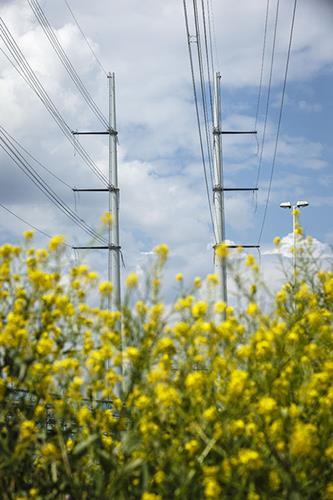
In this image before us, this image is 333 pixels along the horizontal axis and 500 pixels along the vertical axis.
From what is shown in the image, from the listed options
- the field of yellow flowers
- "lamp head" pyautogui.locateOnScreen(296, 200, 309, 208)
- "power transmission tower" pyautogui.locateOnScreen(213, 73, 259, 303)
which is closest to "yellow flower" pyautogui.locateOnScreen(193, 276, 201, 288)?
the field of yellow flowers

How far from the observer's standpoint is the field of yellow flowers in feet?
10.0

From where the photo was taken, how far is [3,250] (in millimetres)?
3521

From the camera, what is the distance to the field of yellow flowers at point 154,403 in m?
3.05

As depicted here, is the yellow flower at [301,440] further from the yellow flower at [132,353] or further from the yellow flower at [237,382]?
the yellow flower at [132,353]

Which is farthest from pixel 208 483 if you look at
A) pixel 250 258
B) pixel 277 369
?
pixel 250 258

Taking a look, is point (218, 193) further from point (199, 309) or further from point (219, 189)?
point (199, 309)

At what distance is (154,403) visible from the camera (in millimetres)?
3238

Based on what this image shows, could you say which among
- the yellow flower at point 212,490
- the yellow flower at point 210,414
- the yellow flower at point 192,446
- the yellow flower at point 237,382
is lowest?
the yellow flower at point 212,490

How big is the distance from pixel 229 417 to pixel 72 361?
764 millimetres

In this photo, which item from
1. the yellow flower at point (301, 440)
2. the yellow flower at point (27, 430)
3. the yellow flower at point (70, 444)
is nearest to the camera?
the yellow flower at point (301, 440)

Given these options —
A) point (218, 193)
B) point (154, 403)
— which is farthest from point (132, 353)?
point (218, 193)

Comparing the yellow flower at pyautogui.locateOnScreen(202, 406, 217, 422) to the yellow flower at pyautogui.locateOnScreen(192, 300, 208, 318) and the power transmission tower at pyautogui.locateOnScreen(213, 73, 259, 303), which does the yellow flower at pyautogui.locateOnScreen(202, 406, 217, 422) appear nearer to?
the yellow flower at pyautogui.locateOnScreen(192, 300, 208, 318)

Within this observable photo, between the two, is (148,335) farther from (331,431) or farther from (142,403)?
(331,431)

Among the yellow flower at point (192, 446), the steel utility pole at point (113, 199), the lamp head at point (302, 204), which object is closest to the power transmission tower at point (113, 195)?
the steel utility pole at point (113, 199)
